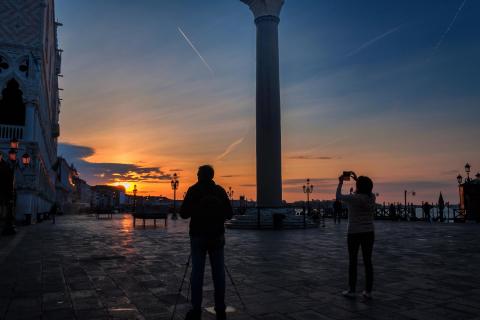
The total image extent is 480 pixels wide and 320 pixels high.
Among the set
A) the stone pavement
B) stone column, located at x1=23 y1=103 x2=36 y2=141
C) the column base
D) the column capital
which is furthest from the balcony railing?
the column capital

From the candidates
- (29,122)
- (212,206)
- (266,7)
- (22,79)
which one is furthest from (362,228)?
(22,79)

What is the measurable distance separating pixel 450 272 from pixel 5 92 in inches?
1188

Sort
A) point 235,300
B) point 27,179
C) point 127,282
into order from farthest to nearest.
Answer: point 27,179 < point 127,282 < point 235,300

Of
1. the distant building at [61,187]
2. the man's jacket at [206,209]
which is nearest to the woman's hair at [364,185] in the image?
the man's jacket at [206,209]

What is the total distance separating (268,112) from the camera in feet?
92.6

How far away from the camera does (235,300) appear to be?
265 inches

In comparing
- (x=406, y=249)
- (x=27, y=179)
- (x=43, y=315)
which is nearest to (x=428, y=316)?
(x=43, y=315)

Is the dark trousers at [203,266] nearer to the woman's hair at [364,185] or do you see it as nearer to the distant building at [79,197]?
the woman's hair at [364,185]

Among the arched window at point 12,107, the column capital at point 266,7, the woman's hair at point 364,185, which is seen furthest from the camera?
the arched window at point 12,107

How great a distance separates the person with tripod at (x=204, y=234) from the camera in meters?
5.27

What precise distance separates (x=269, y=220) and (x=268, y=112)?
278 inches

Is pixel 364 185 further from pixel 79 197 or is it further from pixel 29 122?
pixel 79 197

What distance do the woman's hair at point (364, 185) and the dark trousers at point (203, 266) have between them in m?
2.68

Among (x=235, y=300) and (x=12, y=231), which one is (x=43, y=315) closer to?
(x=235, y=300)
